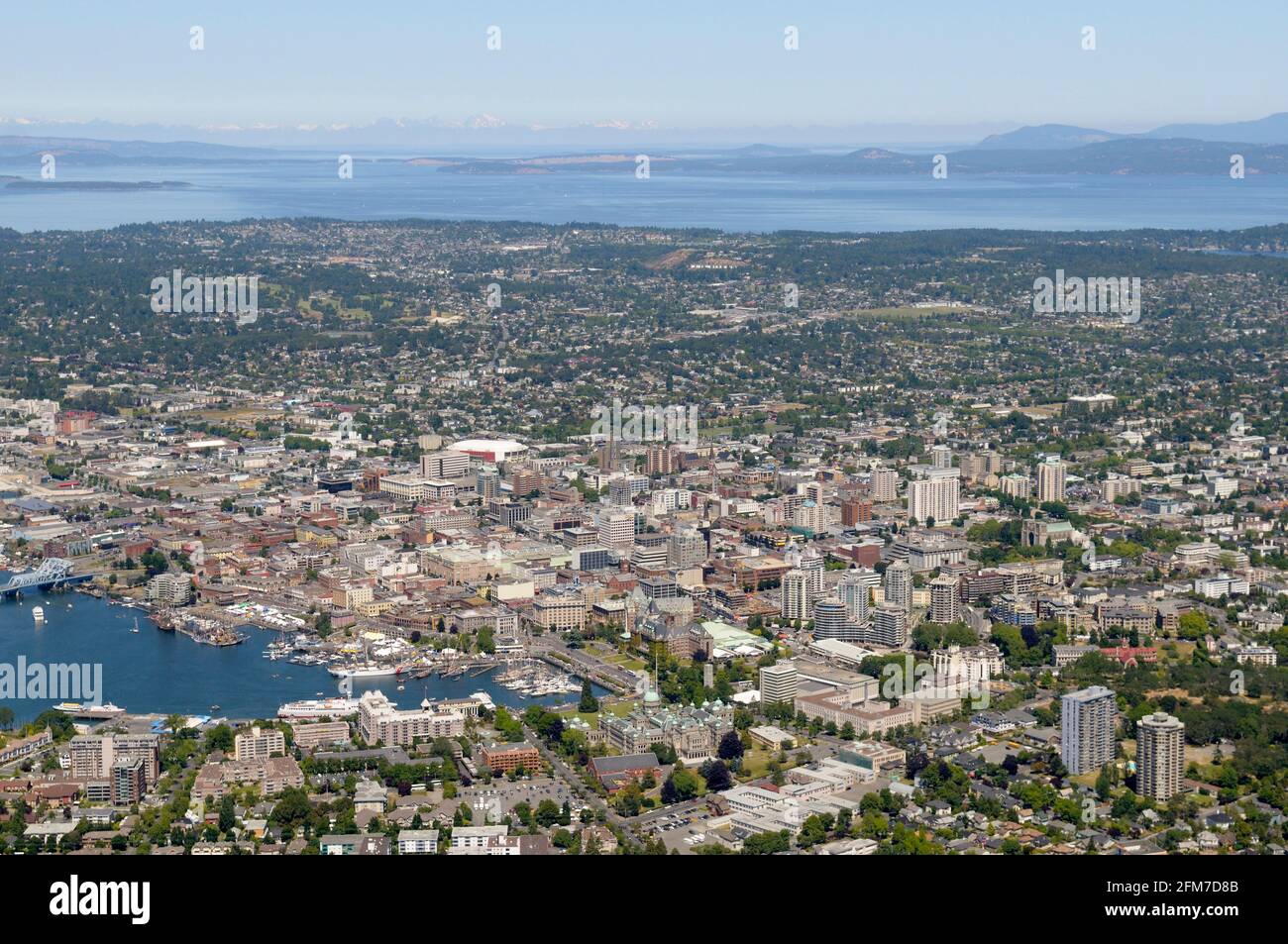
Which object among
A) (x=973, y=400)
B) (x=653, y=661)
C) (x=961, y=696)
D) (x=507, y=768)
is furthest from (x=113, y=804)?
(x=973, y=400)

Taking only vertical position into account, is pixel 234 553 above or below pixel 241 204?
below

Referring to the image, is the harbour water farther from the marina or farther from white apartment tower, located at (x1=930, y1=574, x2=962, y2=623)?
white apartment tower, located at (x1=930, y1=574, x2=962, y2=623)

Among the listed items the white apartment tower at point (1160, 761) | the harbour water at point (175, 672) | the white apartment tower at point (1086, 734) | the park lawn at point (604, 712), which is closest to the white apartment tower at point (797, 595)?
the harbour water at point (175, 672)

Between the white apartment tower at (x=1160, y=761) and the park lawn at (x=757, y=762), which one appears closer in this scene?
the white apartment tower at (x=1160, y=761)

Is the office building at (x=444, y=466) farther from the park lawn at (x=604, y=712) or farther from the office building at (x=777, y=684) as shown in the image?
the office building at (x=777, y=684)

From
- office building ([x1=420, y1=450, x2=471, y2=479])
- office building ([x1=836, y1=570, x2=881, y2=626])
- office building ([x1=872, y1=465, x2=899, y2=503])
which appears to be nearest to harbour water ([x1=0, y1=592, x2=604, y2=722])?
office building ([x1=836, y1=570, x2=881, y2=626])
